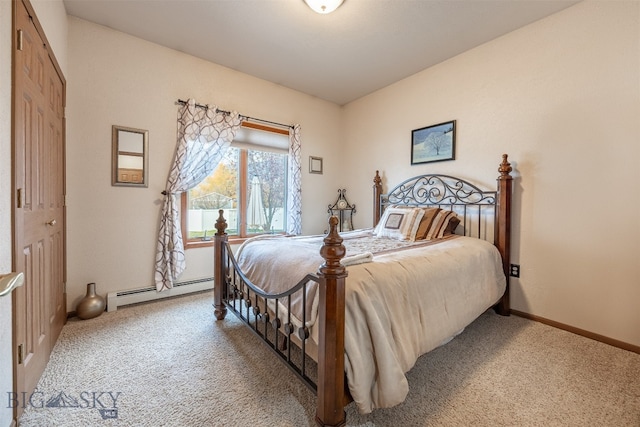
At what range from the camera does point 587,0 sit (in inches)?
80.9

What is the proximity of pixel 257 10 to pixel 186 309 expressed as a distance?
2835 mm

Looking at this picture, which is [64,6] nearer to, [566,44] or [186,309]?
[186,309]

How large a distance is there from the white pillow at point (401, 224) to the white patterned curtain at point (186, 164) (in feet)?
6.82

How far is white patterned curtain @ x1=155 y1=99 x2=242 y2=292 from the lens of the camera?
8.98 feet

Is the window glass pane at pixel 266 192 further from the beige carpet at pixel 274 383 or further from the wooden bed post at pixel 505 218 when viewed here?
the wooden bed post at pixel 505 218

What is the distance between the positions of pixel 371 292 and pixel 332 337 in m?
0.29

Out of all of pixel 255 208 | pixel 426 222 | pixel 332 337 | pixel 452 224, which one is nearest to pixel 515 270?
pixel 452 224

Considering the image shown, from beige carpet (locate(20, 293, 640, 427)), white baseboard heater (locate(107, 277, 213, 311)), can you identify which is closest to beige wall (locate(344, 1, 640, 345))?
beige carpet (locate(20, 293, 640, 427))

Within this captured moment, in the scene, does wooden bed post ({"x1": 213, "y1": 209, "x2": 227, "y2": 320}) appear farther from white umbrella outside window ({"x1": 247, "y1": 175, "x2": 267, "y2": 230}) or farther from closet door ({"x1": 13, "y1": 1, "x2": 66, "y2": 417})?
white umbrella outside window ({"x1": 247, "y1": 175, "x2": 267, "y2": 230})

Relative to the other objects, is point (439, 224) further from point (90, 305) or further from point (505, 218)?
point (90, 305)

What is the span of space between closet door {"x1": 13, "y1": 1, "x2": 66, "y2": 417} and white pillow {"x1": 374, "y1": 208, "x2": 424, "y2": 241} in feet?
8.54

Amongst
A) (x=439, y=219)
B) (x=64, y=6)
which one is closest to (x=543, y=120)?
(x=439, y=219)

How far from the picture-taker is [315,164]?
4.02 m

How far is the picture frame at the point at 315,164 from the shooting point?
397cm
